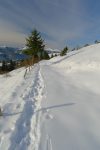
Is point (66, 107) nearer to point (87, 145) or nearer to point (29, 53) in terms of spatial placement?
point (87, 145)

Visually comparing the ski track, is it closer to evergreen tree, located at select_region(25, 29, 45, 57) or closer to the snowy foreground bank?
the snowy foreground bank

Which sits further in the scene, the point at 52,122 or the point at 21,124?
the point at 52,122

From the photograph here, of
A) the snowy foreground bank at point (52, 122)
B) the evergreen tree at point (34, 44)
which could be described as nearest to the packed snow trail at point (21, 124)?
the snowy foreground bank at point (52, 122)

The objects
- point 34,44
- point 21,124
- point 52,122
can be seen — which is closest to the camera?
point 21,124

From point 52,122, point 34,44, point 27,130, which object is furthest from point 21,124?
point 34,44

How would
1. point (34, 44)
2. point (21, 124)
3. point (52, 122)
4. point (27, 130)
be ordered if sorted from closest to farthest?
point (27, 130)
point (21, 124)
point (52, 122)
point (34, 44)

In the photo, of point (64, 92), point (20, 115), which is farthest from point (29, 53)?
point (20, 115)

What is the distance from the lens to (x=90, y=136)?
5.45m

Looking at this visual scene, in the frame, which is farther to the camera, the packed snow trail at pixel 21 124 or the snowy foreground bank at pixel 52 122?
the snowy foreground bank at pixel 52 122

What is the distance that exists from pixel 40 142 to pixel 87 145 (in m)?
1.18

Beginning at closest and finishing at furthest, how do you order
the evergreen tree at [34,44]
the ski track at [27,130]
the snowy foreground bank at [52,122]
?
the ski track at [27,130] < the snowy foreground bank at [52,122] < the evergreen tree at [34,44]

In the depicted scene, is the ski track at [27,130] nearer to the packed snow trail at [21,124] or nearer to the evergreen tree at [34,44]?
the packed snow trail at [21,124]

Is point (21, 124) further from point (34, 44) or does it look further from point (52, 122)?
point (34, 44)

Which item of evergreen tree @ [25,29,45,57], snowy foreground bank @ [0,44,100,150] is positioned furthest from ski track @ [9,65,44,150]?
evergreen tree @ [25,29,45,57]
